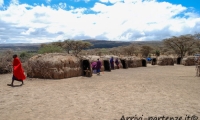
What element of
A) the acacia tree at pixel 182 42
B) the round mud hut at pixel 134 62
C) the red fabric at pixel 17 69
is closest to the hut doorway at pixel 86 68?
the red fabric at pixel 17 69

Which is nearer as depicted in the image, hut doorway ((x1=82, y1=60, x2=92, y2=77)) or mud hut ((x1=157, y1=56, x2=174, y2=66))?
hut doorway ((x1=82, y1=60, x2=92, y2=77))

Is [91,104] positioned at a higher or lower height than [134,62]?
lower

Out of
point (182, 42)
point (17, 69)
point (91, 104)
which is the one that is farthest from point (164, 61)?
point (91, 104)

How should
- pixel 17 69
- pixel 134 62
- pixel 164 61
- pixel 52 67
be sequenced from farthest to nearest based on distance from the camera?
pixel 164 61
pixel 134 62
pixel 52 67
pixel 17 69

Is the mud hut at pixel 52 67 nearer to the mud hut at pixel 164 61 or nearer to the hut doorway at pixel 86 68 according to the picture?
the hut doorway at pixel 86 68

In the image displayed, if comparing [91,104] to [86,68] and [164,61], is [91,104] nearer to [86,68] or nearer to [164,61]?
[86,68]

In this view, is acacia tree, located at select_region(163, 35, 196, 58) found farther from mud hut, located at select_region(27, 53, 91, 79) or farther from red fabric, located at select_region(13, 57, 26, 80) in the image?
red fabric, located at select_region(13, 57, 26, 80)

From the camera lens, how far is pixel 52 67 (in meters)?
12.9

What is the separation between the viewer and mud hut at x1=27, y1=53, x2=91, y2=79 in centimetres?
1296

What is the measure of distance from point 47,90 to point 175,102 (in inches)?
220

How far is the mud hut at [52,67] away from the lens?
12961mm

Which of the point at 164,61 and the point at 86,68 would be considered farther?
the point at 164,61

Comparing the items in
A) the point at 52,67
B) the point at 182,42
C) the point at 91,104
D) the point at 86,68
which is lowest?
the point at 91,104

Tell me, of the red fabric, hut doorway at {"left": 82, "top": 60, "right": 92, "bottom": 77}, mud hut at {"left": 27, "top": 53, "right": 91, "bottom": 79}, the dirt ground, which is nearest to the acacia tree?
hut doorway at {"left": 82, "top": 60, "right": 92, "bottom": 77}
